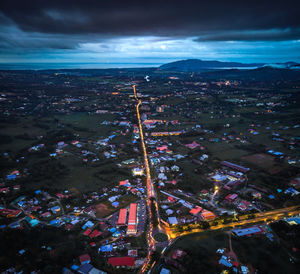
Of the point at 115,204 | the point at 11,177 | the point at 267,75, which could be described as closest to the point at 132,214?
the point at 115,204

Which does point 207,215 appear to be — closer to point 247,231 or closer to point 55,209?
point 247,231

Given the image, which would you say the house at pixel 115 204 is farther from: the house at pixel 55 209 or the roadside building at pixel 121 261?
the roadside building at pixel 121 261

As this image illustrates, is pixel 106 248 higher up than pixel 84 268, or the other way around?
pixel 84 268

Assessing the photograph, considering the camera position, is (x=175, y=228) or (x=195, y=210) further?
(x=195, y=210)

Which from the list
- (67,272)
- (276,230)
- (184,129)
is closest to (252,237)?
(276,230)

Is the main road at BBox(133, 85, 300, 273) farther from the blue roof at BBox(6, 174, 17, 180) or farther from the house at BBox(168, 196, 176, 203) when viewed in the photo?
the blue roof at BBox(6, 174, 17, 180)

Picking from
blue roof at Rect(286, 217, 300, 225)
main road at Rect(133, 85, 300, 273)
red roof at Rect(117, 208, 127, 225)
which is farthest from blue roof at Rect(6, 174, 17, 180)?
blue roof at Rect(286, 217, 300, 225)
